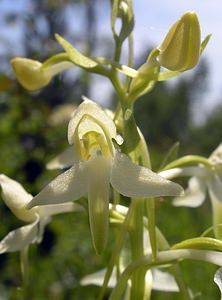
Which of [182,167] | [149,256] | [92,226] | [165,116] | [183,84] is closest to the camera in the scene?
[92,226]

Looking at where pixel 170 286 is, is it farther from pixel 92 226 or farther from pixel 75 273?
pixel 75 273

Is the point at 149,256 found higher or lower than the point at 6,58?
higher

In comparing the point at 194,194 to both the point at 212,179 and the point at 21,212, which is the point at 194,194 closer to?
the point at 212,179

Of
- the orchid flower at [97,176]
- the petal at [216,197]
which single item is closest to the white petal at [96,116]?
the orchid flower at [97,176]

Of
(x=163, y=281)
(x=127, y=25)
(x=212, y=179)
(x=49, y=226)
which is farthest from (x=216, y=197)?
(x=49, y=226)

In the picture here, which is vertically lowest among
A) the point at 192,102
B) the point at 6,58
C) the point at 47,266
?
the point at 192,102

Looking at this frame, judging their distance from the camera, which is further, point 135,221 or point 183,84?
point 183,84

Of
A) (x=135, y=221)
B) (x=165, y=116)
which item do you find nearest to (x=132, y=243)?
(x=135, y=221)

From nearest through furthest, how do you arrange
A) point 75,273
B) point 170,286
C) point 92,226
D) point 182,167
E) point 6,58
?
point 92,226, point 182,167, point 170,286, point 75,273, point 6,58
